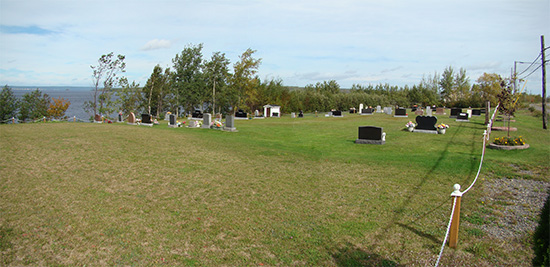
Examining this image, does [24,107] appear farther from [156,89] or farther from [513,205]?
[513,205]

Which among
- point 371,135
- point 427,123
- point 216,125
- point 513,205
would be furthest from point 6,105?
point 513,205

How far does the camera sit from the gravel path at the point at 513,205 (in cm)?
612

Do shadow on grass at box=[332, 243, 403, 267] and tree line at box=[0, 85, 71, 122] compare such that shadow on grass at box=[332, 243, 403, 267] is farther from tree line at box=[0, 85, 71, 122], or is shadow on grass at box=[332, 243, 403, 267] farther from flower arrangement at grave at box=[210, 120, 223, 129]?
tree line at box=[0, 85, 71, 122]

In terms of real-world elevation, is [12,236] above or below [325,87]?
below

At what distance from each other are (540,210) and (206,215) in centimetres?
722

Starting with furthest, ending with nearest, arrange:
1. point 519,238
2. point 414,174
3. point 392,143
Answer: point 392,143, point 414,174, point 519,238

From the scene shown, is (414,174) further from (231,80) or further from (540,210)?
(231,80)

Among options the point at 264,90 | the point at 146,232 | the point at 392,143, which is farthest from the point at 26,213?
the point at 264,90

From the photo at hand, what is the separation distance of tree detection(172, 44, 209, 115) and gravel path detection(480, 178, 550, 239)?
36.3 metres

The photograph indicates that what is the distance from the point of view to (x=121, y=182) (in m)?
8.88

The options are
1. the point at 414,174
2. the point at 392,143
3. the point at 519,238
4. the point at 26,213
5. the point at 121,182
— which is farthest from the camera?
the point at 392,143

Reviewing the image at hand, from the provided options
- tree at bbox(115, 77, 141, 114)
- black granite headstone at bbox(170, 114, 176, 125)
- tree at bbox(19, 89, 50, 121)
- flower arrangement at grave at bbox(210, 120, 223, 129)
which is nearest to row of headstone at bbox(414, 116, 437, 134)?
flower arrangement at grave at bbox(210, 120, 223, 129)

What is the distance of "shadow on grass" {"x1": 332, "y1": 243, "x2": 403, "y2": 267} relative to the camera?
16.5 ft

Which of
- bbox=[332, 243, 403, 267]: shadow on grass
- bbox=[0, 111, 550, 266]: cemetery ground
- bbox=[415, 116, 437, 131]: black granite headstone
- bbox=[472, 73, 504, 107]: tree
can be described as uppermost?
bbox=[472, 73, 504, 107]: tree
